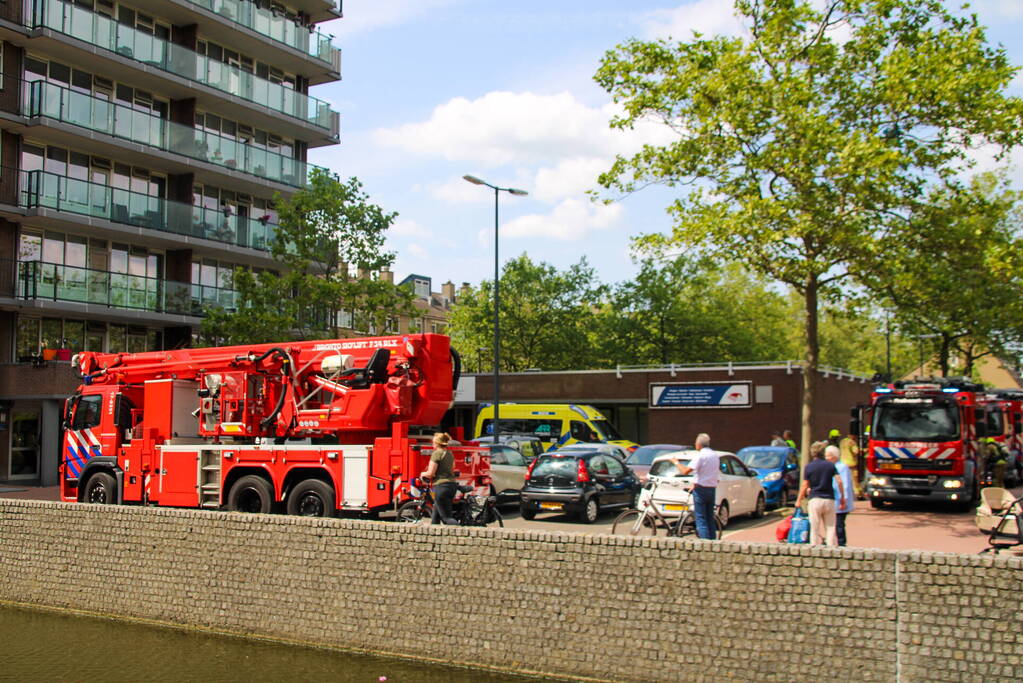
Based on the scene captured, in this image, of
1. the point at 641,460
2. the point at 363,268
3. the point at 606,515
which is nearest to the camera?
the point at 606,515

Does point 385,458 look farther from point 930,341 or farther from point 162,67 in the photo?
point 930,341

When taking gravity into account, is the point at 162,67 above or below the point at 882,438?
above

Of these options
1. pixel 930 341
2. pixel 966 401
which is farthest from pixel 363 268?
pixel 930 341

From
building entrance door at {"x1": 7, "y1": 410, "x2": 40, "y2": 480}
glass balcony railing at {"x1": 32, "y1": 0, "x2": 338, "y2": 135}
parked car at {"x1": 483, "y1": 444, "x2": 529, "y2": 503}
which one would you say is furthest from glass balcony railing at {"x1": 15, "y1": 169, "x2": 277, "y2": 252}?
parked car at {"x1": 483, "y1": 444, "x2": 529, "y2": 503}

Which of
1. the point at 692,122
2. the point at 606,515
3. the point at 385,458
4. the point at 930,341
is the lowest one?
the point at 606,515

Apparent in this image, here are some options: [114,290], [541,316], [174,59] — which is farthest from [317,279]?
[541,316]

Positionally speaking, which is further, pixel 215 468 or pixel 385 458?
pixel 215 468

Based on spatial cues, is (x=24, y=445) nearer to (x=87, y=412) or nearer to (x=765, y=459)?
(x=87, y=412)

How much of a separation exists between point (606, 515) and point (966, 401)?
7.86 meters

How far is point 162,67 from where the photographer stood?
30.7 m

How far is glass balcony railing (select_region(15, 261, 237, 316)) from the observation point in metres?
28.0

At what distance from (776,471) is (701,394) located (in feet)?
49.7

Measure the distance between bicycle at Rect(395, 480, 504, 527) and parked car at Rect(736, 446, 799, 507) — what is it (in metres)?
7.94

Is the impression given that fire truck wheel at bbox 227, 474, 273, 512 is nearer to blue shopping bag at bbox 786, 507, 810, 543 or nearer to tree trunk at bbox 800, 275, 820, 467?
blue shopping bag at bbox 786, 507, 810, 543
